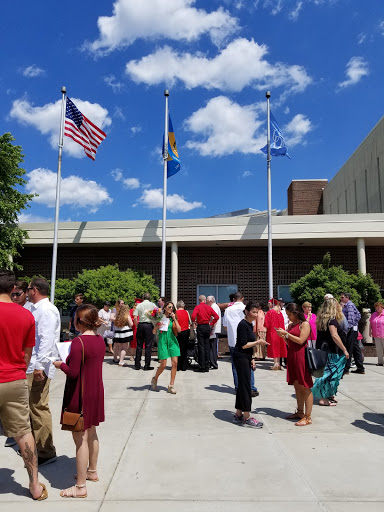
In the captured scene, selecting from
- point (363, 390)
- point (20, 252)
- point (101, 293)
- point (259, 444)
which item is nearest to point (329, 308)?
point (363, 390)

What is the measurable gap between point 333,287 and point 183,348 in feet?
26.8

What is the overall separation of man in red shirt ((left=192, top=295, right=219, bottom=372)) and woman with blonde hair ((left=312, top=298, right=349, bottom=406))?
3.41 metres

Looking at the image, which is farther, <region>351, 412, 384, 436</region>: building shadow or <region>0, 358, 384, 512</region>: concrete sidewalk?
<region>351, 412, 384, 436</region>: building shadow

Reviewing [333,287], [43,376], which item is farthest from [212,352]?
[333,287]

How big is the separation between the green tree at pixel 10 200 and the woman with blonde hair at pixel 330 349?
17130 mm

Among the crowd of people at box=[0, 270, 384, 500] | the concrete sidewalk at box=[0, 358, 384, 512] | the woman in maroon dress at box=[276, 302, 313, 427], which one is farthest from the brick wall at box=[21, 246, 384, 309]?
the woman in maroon dress at box=[276, 302, 313, 427]

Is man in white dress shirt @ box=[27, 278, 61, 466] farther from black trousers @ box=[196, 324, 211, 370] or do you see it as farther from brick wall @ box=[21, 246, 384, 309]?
brick wall @ box=[21, 246, 384, 309]

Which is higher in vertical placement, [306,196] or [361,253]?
[306,196]

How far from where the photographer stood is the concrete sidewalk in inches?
129

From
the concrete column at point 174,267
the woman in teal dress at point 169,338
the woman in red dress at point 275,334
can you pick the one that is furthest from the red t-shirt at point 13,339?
the concrete column at point 174,267

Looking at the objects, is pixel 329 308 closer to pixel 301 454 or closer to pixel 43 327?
pixel 301 454

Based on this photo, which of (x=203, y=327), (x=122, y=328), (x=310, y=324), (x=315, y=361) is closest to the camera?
(x=315, y=361)

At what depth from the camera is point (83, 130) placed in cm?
1761

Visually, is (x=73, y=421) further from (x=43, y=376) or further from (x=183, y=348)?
(x=183, y=348)
